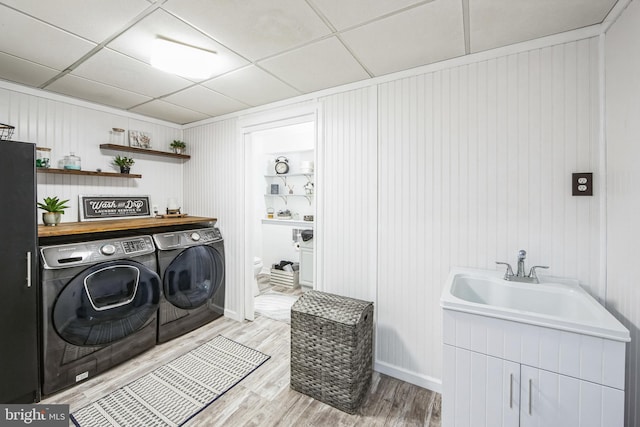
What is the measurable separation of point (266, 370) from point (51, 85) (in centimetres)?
299

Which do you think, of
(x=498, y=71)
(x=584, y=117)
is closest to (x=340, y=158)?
(x=498, y=71)

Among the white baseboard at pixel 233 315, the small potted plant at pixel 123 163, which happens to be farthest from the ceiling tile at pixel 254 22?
the white baseboard at pixel 233 315

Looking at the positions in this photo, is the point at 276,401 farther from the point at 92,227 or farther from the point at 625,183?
the point at 625,183

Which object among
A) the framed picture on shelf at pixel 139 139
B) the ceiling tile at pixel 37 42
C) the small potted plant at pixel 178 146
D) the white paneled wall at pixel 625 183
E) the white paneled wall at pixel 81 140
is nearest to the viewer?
the white paneled wall at pixel 625 183

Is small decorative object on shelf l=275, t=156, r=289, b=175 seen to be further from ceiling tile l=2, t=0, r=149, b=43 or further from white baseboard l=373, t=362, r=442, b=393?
white baseboard l=373, t=362, r=442, b=393

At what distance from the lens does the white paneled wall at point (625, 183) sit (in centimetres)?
123

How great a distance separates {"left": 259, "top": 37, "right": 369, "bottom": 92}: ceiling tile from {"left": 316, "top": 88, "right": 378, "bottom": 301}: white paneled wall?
6.8 inches

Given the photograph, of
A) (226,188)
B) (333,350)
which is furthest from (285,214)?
(333,350)

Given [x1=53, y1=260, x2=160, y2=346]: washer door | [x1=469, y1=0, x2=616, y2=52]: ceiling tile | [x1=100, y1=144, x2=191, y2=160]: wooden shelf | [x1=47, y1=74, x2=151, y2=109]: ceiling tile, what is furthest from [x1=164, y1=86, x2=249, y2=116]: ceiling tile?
[x1=469, y1=0, x2=616, y2=52]: ceiling tile

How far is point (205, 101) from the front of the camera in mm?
2705

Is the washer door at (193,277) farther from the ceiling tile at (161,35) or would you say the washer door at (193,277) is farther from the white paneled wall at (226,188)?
the ceiling tile at (161,35)

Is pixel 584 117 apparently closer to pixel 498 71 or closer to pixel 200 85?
pixel 498 71

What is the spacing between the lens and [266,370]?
224 centimetres

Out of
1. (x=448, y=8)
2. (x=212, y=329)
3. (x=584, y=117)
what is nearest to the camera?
(x=448, y=8)
